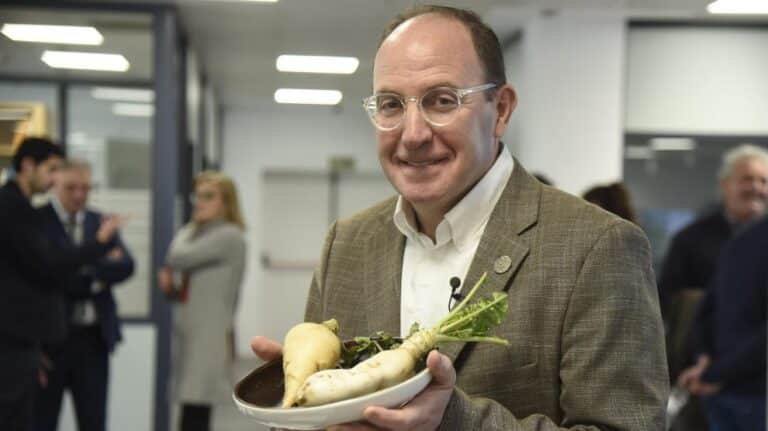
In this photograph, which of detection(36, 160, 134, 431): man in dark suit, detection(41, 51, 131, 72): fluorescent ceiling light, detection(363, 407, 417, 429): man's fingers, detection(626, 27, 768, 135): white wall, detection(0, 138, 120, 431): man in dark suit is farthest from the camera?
detection(626, 27, 768, 135): white wall

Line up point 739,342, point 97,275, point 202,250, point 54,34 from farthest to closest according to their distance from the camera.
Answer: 1. point 54,34
2. point 202,250
3. point 97,275
4. point 739,342

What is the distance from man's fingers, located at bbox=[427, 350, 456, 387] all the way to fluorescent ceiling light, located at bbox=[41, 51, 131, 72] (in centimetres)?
388

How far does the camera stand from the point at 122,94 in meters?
5.12

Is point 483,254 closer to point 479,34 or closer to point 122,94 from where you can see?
point 479,34

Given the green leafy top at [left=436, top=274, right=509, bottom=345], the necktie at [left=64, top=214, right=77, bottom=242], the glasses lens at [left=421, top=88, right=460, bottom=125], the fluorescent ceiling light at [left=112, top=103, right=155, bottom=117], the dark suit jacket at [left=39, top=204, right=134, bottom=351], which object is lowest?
the dark suit jacket at [left=39, top=204, right=134, bottom=351]

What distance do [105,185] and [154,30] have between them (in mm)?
902

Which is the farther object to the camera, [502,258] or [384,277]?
[384,277]

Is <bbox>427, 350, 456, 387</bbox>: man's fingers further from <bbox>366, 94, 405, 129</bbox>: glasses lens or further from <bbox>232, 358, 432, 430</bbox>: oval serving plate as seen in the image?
<bbox>366, 94, 405, 129</bbox>: glasses lens

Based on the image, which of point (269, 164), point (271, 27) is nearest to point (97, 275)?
point (271, 27)

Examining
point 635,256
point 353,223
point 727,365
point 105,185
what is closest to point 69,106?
point 105,185

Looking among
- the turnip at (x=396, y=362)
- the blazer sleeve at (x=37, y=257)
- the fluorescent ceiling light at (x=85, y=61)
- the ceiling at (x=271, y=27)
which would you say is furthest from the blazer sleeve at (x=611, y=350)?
the fluorescent ceiling light at (x=85, y=61)

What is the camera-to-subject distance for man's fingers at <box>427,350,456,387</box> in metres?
0.86

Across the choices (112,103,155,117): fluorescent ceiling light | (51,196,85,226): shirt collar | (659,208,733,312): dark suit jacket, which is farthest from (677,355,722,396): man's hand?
(112,103,155,117): fluorescent ceiling light

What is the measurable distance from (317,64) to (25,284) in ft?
4.97
